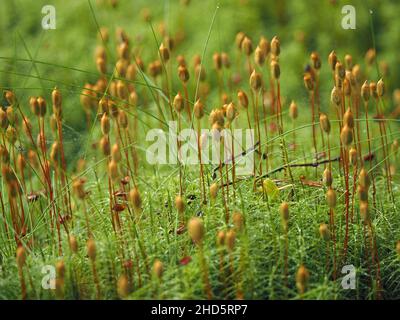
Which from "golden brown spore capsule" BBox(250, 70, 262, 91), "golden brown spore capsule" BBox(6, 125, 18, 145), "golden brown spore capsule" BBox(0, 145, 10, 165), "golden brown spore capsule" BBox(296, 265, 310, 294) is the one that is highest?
"golden brown spore capsule" BBox(250, 70, 262, 91)

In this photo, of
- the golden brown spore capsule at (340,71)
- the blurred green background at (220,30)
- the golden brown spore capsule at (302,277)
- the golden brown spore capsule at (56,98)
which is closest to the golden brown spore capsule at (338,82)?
the golden brown spore capsule at (340,71)

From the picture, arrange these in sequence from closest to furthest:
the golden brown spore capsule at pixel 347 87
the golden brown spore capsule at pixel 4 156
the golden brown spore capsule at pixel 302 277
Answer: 1. the golden brown spore capsule at pixel 302 277
2. the golden brown spore capsule at pixel 4 156
3. the golden brown spore capsule at pixel 347 87

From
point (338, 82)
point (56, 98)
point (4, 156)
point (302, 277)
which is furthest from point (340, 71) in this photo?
point (4, 156)

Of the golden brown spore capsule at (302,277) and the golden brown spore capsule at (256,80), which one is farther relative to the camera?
the golden brown spore capsule at (256,80)

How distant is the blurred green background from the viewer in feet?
10.8

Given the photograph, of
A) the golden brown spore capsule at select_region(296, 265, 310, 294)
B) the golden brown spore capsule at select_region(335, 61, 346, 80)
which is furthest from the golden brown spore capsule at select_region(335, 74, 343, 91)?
the golden brown spore capsule at select_region(296, 265, 310, 294)

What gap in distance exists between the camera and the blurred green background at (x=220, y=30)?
3.29 m

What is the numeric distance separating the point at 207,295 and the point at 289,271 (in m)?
0.21

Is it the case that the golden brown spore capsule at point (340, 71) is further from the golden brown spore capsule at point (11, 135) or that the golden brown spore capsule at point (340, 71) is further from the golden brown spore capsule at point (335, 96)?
the golden brown spore capsule at point (11, 135)

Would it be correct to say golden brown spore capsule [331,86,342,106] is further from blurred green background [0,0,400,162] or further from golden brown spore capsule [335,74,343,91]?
blurred green background [0,0,400,162]

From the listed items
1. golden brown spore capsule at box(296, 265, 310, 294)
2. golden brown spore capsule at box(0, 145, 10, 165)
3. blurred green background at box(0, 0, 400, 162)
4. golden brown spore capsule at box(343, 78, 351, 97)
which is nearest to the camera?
golden brown spore capsule at box(296, 265, 310, 294)

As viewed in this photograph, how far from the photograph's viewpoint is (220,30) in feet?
11.5
